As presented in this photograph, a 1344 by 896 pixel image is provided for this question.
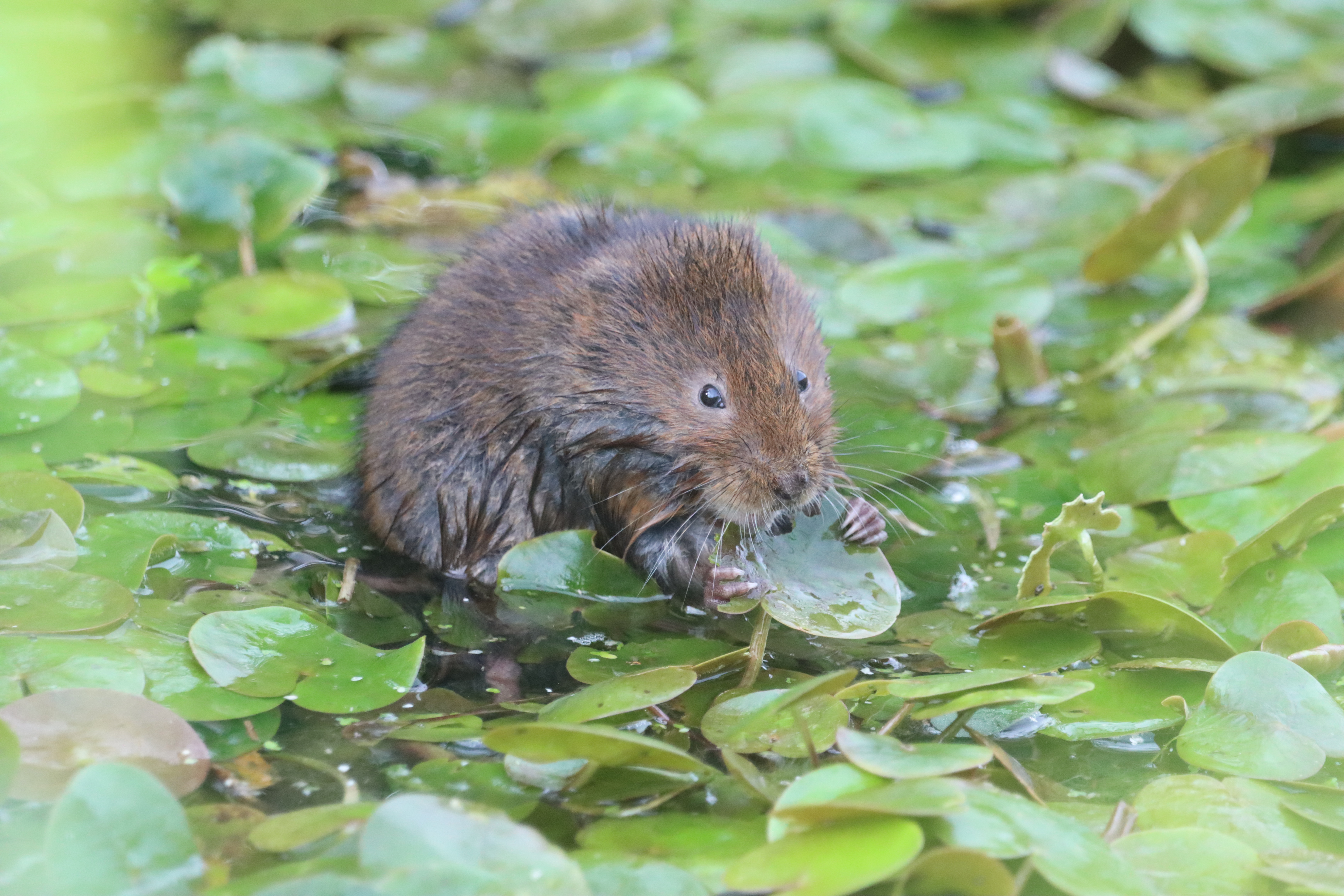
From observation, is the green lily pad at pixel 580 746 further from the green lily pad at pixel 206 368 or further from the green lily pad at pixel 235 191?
the green lily pad at pixel 235 191

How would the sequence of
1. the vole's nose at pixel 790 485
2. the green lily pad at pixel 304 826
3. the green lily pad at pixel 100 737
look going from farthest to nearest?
the vole's nose at pixel 790 485, the green lily pad at pixel 100 737, the green lily pad at pixel 304 826

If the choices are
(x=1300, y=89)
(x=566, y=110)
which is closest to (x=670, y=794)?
(x=566, y=110)

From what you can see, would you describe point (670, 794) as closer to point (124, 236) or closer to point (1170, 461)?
point (1170, 461)

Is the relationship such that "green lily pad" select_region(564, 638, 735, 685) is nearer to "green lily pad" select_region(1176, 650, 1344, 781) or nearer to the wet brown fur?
the wet brown fur

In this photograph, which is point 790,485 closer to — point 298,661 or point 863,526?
point 863,526

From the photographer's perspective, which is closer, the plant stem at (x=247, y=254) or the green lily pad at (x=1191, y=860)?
the green lily pad at (x=1191, y=860)

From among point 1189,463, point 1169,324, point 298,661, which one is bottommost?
point 298,661

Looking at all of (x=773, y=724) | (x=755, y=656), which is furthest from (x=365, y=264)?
(x=773, y=724)

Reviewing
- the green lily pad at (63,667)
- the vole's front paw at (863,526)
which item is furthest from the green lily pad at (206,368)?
the vole's front paw at (863,526)
